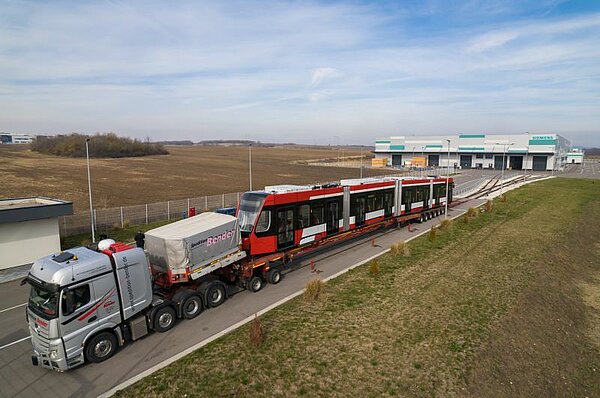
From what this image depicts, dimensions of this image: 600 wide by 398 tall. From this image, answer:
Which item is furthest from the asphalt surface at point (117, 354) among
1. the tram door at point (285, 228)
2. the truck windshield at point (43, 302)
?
the truck windshield at point (43, 302)

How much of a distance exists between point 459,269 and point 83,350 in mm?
15308

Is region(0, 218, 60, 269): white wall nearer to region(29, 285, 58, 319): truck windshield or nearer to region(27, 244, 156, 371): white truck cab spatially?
region(27, 244, 156, 371): white truck cab

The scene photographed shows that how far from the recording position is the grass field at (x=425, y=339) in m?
9.02

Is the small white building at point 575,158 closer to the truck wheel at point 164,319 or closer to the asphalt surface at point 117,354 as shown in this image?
the asphalt surface at point 117,354

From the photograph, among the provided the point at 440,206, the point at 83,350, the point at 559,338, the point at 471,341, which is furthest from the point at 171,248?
the point at 440,206

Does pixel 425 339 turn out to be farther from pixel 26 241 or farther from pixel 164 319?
pixel 26 241

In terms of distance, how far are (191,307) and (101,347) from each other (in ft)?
10.1

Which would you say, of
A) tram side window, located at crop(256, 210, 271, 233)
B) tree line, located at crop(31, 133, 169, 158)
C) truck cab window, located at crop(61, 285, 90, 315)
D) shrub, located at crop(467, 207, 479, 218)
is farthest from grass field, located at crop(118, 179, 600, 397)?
tree line, located at crop(31, 133, 169, 158)

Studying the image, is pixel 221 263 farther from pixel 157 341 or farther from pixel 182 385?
pixel 182 385

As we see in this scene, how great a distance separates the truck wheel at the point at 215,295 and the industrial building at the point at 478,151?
7466cm

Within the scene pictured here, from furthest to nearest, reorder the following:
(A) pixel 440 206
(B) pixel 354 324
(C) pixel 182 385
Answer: (A) pixel 440 206
(B) pixel 354 324
(C) pixel 182 385

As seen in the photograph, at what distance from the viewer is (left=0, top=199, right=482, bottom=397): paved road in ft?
30.7

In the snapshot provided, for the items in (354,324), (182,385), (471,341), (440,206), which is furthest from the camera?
(440,206)

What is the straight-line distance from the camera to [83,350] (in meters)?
10.0
